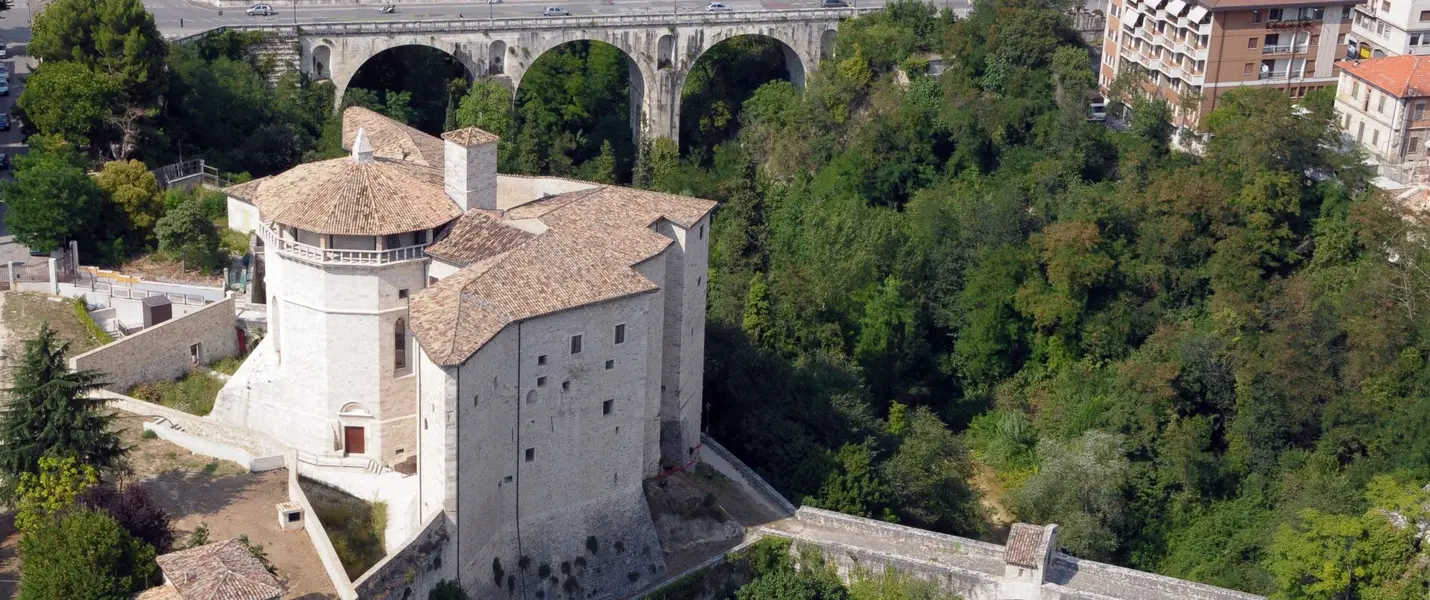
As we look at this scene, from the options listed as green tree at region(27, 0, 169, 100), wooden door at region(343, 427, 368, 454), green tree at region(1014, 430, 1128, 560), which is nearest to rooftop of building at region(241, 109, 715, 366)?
wooden door at region(343, 427, 368, 454)

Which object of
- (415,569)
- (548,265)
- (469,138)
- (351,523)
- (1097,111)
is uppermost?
(469,138)

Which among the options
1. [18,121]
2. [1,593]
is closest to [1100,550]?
[1,593]

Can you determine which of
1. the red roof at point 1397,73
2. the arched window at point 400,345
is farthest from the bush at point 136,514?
the red roof at point 1397,73

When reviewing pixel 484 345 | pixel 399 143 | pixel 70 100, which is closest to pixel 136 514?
pixel 484 345

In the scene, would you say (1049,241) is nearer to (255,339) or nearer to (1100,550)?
(1100,550)

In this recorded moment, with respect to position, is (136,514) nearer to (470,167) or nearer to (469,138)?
(470,167)

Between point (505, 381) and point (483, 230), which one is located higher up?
point (483, 230)
